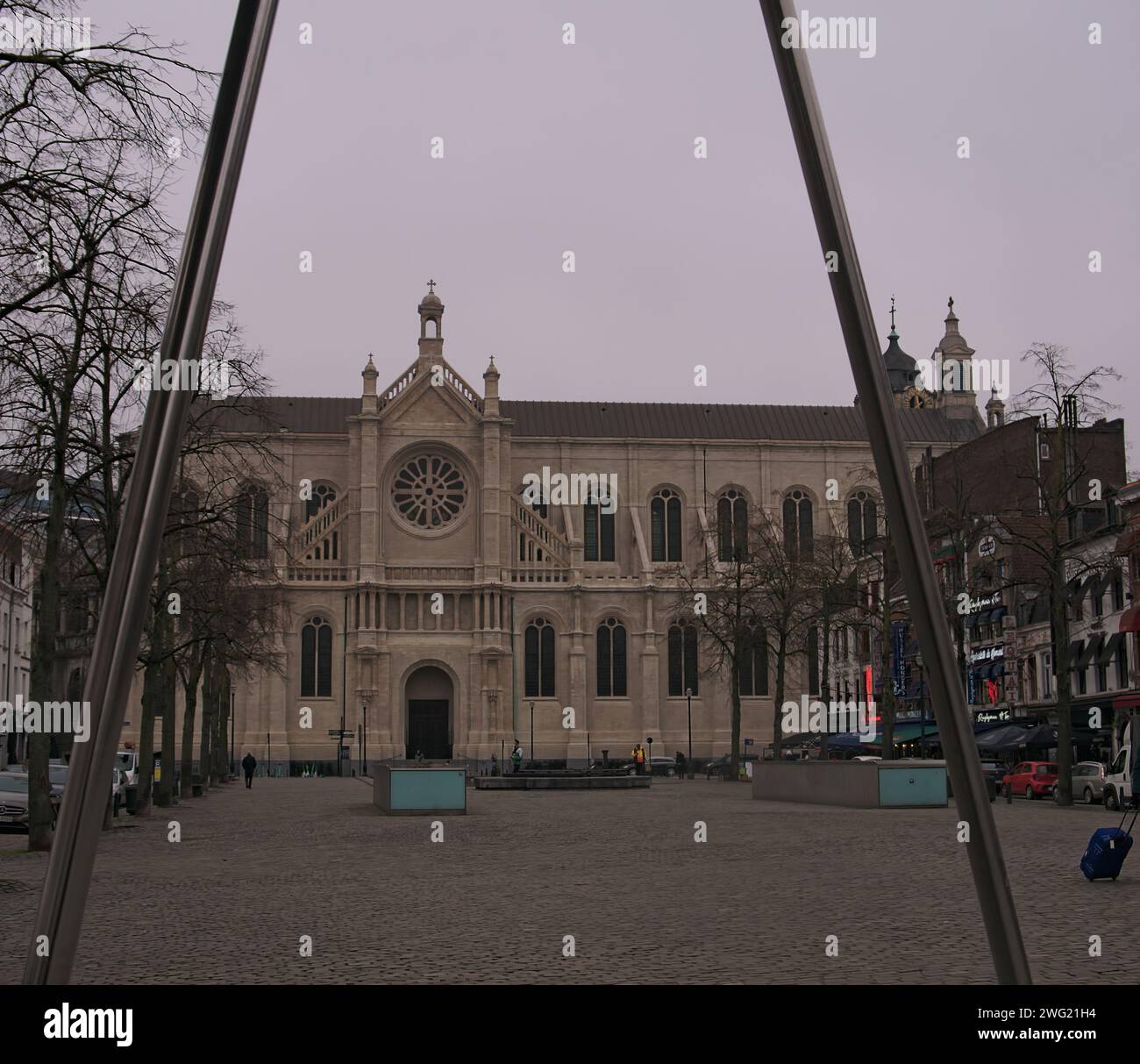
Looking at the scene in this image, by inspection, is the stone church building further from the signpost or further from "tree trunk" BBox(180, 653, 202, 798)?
"tree trunk" BBox(180, 653, 202, 798)

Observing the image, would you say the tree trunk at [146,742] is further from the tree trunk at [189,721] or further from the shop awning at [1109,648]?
the shop awning at [1109,648]

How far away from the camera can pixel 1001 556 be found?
2384 inches

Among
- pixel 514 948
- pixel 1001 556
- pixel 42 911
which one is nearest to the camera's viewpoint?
pixel 42 911

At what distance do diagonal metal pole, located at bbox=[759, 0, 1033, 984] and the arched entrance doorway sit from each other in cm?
7732

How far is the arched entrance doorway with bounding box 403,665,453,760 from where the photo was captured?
A: 8144 cm

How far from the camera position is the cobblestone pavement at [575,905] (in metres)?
9.82

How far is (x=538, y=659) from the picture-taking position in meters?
83.1

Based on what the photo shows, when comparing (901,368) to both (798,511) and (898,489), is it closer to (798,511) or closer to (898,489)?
(798,511)

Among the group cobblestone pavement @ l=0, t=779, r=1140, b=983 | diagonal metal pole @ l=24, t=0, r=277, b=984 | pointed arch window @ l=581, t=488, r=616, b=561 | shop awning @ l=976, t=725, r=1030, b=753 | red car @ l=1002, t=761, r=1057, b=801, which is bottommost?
red car @ l=1002, t=761, r=1057, b=801

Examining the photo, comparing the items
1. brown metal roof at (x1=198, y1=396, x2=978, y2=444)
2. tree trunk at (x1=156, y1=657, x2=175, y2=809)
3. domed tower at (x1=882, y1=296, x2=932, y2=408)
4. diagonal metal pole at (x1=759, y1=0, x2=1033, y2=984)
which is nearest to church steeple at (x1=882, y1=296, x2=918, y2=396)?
domed tower at (x1=882, y1=296, x2=932, y2=408)

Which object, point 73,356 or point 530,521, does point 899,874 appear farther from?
point 530,521

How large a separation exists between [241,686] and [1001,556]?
41064 mm

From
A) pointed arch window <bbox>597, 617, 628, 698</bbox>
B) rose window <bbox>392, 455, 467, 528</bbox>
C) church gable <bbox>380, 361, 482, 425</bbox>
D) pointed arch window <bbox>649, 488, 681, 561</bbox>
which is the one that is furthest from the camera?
pointed arch window <bbox>649, 488, 681, 561</bbox>
